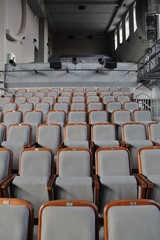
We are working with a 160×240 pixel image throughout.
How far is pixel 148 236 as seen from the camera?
0.64 metres

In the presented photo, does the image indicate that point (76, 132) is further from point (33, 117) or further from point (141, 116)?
point (141, 116)

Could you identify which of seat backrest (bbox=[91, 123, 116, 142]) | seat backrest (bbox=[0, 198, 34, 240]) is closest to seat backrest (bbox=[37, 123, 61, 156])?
seat backrest (bbox=[91, 123, 116, 142])

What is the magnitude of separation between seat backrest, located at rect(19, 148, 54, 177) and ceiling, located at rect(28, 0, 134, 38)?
5.69 meters

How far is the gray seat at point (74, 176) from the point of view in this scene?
0.93 m

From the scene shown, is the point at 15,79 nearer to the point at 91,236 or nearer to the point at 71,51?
the point at 91,236

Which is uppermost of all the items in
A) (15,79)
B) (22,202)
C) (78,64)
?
(78,64)

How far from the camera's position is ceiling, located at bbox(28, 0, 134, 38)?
19.7ft

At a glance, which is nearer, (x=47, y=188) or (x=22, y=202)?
(x=22, y=202)

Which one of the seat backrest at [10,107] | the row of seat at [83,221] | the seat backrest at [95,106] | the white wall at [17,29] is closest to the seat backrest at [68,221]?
the row of seat at [83,221]

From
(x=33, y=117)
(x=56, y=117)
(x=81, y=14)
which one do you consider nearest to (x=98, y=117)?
(x=56, y=117)

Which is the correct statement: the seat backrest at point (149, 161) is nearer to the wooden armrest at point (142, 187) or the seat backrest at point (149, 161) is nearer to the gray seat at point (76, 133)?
the wooden armrest at point (142, 187)

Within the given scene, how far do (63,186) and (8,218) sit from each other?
31 centimetres

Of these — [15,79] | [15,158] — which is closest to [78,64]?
[15,79]

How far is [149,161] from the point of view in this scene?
110 centimetres
